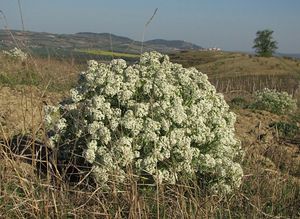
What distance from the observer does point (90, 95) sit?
5367 mm

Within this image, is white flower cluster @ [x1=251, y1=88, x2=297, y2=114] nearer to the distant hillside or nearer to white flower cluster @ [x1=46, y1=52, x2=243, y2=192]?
the distant hillside

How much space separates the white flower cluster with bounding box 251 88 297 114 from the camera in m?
13.0

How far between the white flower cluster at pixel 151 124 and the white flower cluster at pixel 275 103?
301 inches

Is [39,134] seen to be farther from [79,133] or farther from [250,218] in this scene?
[250,218]

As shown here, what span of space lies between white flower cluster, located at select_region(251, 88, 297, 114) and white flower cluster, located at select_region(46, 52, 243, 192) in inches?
301

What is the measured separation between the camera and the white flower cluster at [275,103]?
13.0 m

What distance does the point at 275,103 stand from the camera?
1305 cm

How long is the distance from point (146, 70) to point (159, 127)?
805 millimetres

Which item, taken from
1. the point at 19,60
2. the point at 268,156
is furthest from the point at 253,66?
the point at 268,156

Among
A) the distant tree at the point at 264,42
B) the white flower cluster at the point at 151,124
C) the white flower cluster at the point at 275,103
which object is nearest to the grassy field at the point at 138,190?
the white flower cluster at the point at 151,124

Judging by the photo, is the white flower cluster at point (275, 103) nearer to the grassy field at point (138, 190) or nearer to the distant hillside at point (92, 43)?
the grassy field at point (138, 190)

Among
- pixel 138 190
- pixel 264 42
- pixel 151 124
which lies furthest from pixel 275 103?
pixel 264 42

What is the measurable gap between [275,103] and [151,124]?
8813mm

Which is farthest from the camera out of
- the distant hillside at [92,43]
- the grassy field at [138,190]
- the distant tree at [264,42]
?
the distant tree at [264,42]
